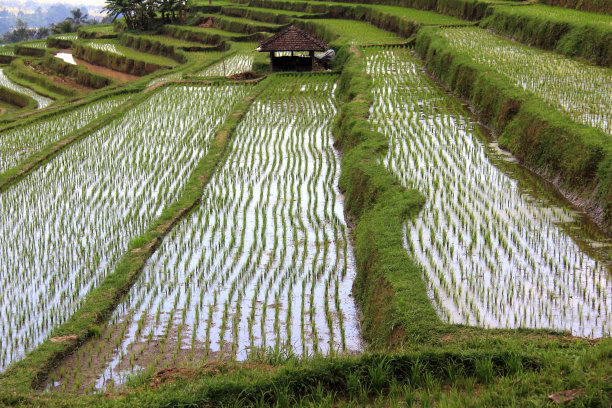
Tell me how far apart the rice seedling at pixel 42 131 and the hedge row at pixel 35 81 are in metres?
7.34

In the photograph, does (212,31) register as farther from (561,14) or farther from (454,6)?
(561,14)

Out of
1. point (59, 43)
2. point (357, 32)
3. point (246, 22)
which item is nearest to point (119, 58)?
point (246, 22)

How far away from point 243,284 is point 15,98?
1840cm

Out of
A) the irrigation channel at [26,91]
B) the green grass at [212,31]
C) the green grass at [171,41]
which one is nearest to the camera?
the irrigation channel at [26,91]

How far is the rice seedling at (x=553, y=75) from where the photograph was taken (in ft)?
29.9

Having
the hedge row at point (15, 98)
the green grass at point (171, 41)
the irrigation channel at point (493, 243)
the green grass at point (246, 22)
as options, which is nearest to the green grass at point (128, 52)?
the green grass at point (171, 41)

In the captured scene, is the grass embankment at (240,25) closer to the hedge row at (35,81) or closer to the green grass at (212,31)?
the green grass at (212,31)

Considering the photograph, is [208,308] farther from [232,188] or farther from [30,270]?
[232,188]

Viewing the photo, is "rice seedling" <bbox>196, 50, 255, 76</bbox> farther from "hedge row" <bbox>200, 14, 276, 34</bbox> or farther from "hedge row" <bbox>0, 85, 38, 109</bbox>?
"hedge row" <bbox>0, 85, 38, 109</bbox>

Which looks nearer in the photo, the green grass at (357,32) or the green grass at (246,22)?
the green grass at (357,32)

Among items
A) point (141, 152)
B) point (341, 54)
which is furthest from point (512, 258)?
point (341, 54)

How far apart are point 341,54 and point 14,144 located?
33.4 feet

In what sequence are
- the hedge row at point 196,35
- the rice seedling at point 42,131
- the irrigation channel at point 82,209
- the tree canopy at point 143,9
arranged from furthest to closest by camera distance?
the tree canopy at point 143,9 → the hedge row at point 196,35 → the rice seedling at point 42,131 → the irrigation channel at point 82,209

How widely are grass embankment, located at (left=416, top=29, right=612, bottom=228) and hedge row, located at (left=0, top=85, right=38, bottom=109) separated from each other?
1475cm
